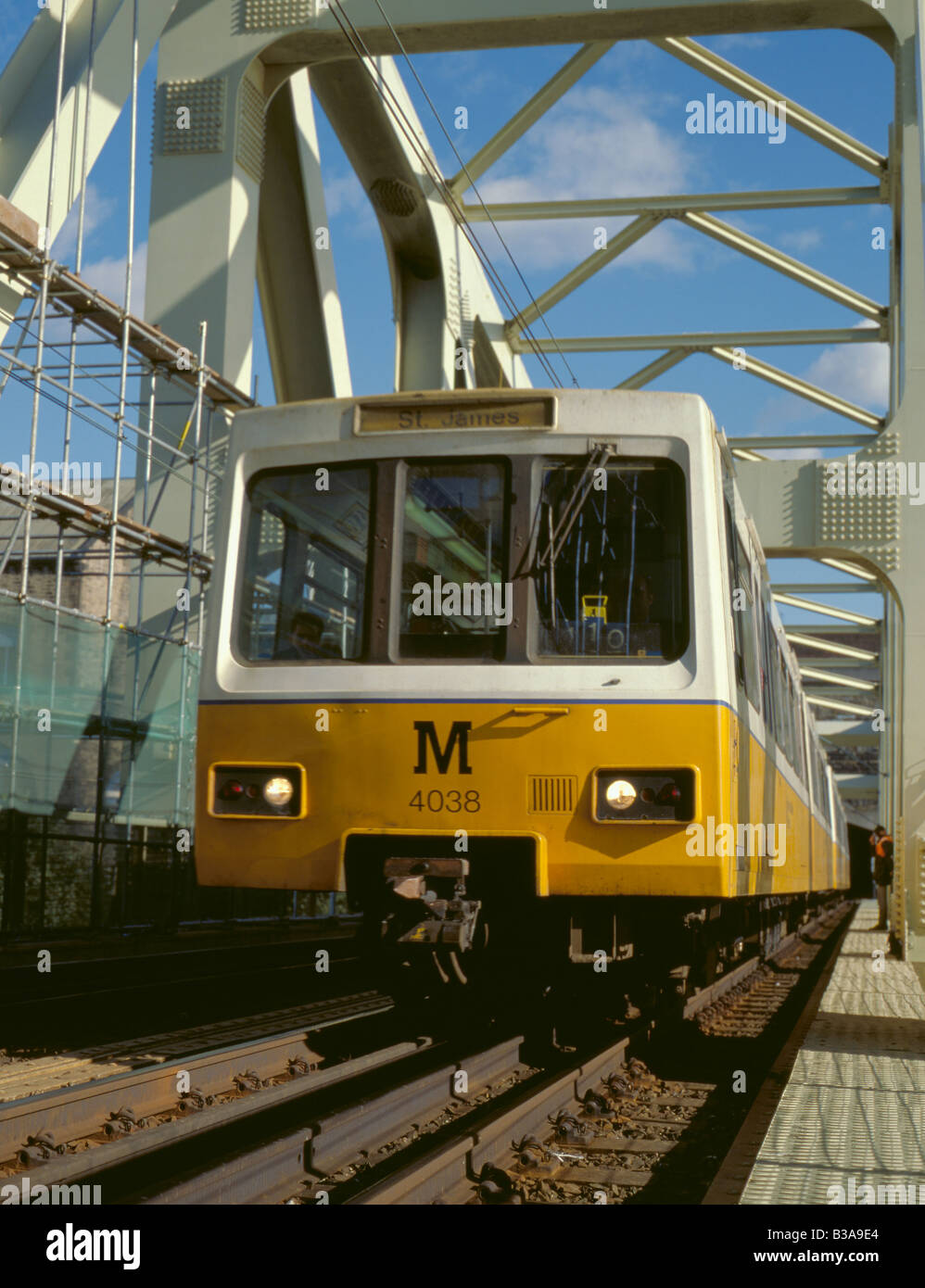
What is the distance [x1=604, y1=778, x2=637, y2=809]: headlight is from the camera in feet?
20.2

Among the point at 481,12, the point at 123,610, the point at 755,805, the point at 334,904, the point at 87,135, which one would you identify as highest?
the point at 481,12

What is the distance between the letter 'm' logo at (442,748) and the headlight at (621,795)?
638mm

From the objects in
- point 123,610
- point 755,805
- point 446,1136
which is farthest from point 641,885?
point 123,610

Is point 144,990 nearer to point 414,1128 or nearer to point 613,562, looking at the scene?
point 414,1128

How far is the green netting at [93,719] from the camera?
12.6 meters

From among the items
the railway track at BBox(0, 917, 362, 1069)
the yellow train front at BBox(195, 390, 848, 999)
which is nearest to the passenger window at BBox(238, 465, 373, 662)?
the yellow train front at BBox(195, 390, 848, 999)

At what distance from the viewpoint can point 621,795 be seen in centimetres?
618

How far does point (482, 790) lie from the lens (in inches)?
249

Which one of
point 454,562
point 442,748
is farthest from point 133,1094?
point 454,562

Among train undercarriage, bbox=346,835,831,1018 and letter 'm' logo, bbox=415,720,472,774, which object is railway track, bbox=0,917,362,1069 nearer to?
train undercarriage, bbox=346,835,831,1018

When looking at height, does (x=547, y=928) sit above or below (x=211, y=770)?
below

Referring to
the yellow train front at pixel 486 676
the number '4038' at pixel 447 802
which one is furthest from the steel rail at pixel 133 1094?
the number '4038' at pixel 447 802

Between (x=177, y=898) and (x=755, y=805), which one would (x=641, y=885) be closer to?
(x=755, y=805)

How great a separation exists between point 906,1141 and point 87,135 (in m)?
13.9
